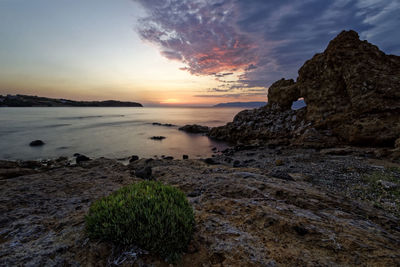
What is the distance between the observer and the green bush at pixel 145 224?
111 inches

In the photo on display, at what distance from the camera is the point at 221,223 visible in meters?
3.76

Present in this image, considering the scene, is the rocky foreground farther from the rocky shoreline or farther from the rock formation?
the rock formation

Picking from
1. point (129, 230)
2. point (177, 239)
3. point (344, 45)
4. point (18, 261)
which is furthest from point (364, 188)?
point (344, 45)

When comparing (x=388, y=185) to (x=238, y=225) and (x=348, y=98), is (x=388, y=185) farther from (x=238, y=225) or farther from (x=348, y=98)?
(x=348, y=98)

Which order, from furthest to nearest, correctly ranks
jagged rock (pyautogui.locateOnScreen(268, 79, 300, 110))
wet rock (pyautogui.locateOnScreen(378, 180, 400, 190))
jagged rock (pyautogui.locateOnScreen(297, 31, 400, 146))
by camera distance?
1. jagged rock (pyautogui.locateOnScreen(268, 79, 300, 110))
2. jagged rock (pyautogui.locateOnScreen(297, 31, 400, 146))
3. wet rock (pyautogui.locateOnScreen(378, 180, 400, 190))

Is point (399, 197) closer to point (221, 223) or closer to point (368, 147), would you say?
point (221, 223)

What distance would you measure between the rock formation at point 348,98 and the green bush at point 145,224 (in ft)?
56.3

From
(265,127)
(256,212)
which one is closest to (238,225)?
(256,212)

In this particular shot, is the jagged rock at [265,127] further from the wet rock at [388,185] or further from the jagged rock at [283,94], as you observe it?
the wet rock at [388,185]

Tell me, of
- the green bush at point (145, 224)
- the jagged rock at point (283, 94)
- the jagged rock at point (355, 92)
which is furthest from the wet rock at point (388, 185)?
the jagged rock at point (283, 94)

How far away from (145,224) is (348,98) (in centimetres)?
2100

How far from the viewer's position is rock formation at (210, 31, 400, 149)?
42.4 feet

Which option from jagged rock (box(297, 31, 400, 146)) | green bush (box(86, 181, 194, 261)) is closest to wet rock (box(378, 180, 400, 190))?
green bush (box(86, 181, 194, 261))

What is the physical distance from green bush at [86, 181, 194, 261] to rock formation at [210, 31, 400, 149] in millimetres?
17175
